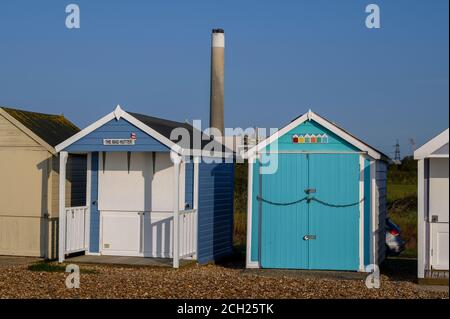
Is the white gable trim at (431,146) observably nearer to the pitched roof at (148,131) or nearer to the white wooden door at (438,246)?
the white wooden door at (438,246)

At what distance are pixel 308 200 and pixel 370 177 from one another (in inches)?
49.7

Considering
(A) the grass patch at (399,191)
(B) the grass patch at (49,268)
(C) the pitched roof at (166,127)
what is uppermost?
(C) the pitched roof at (166,127)

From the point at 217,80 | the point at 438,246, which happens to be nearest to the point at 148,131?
the point at 438,246

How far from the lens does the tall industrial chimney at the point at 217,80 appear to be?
30234 mm

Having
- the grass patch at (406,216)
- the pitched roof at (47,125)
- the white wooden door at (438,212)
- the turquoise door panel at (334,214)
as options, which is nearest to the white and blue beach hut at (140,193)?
the pitched roof at (47,125)

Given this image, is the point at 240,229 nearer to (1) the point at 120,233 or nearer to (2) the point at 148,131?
(1) the point at 120,233

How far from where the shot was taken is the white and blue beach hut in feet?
51.7

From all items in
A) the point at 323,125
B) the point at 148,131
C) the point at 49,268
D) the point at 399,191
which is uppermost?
the point at 323,125

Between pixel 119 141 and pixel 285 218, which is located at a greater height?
pixel 119 141

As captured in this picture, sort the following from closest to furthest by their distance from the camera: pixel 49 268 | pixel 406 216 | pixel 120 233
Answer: pixel 49 268 < pixel 120 233 < pixel 406 216

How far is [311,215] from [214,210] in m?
3.00

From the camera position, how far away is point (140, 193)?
16672 millimetres

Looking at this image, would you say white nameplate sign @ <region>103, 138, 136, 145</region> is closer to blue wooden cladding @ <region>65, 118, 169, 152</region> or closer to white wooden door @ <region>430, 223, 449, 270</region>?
blue wooden cladding @ <region>65, 118, 169, 152</region>

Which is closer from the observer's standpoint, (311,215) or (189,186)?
(311,215)
